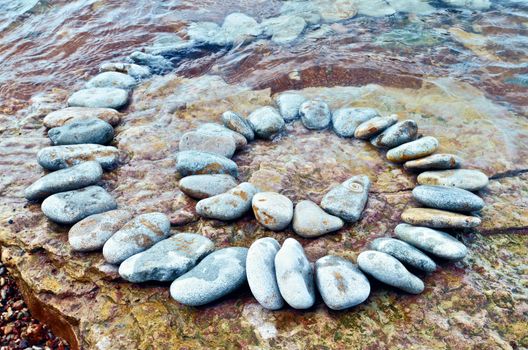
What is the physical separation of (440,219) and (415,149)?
0.92 metres

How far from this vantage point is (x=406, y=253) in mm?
2678

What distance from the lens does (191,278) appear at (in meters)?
2.56

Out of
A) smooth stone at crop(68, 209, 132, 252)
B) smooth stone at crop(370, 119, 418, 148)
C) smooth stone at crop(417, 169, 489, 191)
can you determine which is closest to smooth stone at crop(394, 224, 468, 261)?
smooth stone at crop(417, 169, 489, 191)

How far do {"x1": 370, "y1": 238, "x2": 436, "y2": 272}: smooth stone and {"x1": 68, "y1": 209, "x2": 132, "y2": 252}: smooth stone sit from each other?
1829 millimetres

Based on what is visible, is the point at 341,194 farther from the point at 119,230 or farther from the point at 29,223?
the point at 29,223

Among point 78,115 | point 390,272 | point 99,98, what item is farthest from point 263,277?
point 99,98

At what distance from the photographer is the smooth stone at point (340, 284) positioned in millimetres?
2432

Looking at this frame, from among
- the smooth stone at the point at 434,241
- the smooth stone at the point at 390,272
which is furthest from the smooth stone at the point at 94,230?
the smooth stone at the point at 434,241

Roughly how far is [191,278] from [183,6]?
235 inches

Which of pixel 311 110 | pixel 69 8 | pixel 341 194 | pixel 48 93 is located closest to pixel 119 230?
pixel 341 194

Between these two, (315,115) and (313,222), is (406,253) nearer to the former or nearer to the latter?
(313,222)

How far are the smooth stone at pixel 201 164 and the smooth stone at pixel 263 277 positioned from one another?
1079mm

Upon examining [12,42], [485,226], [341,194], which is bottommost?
[485,226]

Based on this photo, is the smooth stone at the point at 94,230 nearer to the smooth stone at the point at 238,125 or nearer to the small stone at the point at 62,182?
the small stone at the point at 62,182
